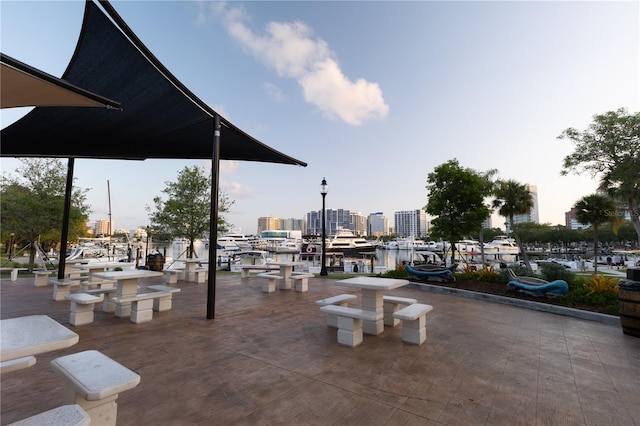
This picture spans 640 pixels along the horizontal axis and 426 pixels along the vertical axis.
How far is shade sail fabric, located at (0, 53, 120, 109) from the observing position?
220 centimetres

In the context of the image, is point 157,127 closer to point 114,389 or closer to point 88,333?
point 88,333

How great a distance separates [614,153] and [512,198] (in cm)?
618

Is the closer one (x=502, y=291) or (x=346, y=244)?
(x=502, y=291)

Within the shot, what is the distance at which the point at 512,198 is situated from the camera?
20.9m

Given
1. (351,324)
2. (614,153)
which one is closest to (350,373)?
(351,324)

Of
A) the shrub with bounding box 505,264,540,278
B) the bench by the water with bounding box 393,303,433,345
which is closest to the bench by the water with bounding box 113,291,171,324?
the bench by the water with bounding box 393,303,433,345

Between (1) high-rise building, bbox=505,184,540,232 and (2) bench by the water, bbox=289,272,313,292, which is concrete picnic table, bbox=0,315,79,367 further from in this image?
(1) high-rise building, bbox=505,184,540,232

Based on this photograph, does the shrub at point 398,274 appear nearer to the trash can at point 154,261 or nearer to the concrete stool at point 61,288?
the concrete stool at point 61,288

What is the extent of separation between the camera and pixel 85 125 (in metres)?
5.96

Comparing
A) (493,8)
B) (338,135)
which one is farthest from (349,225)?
(493,8)

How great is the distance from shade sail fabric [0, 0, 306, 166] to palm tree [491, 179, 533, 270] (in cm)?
Result: 2041

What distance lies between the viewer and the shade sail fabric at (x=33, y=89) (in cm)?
220

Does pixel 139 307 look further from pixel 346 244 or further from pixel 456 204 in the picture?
pixel 346 244

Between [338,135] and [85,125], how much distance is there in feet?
50.2
